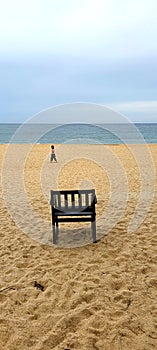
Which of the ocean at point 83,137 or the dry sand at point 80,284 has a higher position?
the dry sand at point 80,284

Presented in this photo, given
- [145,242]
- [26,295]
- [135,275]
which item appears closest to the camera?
[26,295]

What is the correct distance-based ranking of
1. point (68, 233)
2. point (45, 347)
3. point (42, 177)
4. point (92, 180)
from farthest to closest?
1. point (42, 177)
2. point (92, 180)
3. point (68, 233)
4. point (45, 347)

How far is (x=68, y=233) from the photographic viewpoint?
19.7ft

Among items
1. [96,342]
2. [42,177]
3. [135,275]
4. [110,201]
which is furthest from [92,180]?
[96,342]

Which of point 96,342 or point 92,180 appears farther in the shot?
point 92,180

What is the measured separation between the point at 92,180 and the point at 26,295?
28.6 ft

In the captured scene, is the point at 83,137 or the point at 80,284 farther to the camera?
the point at 83,137

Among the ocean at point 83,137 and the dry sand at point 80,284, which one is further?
the ocean at point 83,137

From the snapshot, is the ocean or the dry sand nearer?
the dry sand

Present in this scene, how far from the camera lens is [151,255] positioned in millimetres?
4840

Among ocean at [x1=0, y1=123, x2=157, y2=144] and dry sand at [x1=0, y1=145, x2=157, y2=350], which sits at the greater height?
dry sand at [x1=0, y1=145, x2=157, y2=350]

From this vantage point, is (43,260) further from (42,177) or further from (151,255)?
(42,177)

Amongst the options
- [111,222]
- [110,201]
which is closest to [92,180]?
[110,201]

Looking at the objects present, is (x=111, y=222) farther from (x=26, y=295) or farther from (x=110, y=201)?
(x=26, y=295)
